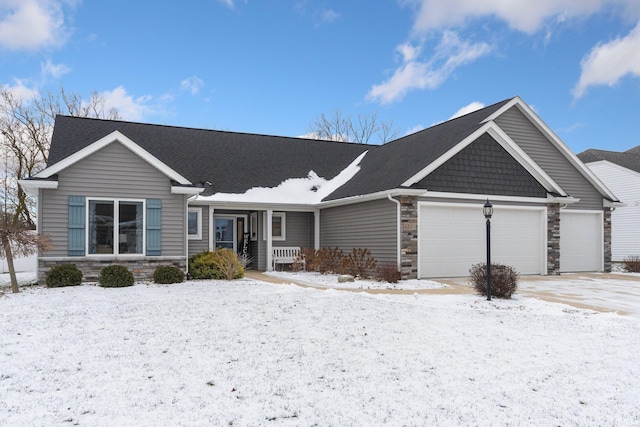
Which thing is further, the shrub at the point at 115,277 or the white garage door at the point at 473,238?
the white garage door at the point at 473,238

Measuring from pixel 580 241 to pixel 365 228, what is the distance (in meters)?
8.61

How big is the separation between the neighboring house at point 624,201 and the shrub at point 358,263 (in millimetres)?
17005

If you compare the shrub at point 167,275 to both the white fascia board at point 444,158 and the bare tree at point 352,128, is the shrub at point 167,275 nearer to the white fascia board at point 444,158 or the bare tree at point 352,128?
the white fascia board at point 444,158

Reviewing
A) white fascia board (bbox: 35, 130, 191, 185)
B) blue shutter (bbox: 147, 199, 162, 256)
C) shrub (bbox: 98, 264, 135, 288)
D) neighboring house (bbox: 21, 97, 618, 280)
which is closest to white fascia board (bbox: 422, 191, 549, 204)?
neighboring house (bbox: 21, 97, 618, 280)

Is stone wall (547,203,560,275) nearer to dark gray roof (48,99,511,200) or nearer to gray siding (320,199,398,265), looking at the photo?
dark gray roof (48,99,511,200)

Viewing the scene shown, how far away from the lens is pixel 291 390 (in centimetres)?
517

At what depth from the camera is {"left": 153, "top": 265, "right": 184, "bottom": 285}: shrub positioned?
1361 cm

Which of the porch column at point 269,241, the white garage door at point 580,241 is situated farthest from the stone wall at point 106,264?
the white garage door at point 580,241

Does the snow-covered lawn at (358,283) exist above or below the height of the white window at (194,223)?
below

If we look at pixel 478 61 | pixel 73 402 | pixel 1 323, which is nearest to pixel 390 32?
pixel 478 61

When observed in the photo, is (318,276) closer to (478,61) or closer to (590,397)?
(590,397)

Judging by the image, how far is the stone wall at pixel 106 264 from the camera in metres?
13.4

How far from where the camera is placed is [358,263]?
1619cm

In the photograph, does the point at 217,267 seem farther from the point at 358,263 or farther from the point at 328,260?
the point at 358,263
